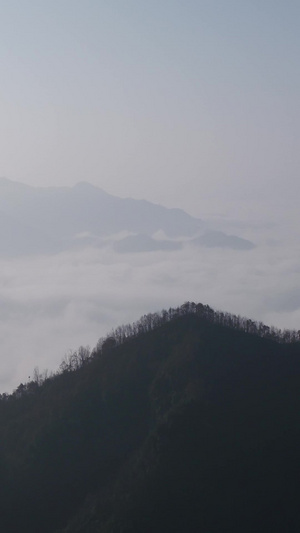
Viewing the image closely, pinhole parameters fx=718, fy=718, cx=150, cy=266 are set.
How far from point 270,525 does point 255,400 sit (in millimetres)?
9529

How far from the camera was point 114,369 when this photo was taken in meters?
56.2

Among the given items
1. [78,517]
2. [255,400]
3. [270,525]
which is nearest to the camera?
[270,525]

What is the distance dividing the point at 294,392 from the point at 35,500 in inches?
780

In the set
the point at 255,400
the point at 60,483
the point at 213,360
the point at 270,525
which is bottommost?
the point at 270,525

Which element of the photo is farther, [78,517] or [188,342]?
[188,342]

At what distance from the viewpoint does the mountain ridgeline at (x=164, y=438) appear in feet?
144

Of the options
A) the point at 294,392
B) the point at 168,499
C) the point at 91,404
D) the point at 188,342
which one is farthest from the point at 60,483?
the point at 294,392

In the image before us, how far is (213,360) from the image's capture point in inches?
2094

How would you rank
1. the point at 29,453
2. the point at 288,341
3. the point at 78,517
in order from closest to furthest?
the point at 78,517
the point at 29,453
the point at 288,341

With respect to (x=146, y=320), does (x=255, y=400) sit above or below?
below

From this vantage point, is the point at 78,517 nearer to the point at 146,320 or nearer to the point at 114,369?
the point at 114,369

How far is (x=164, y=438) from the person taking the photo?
47312 mm

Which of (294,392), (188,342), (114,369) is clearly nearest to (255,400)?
(294,392)

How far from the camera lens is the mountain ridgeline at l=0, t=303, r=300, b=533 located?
43.9 metres
